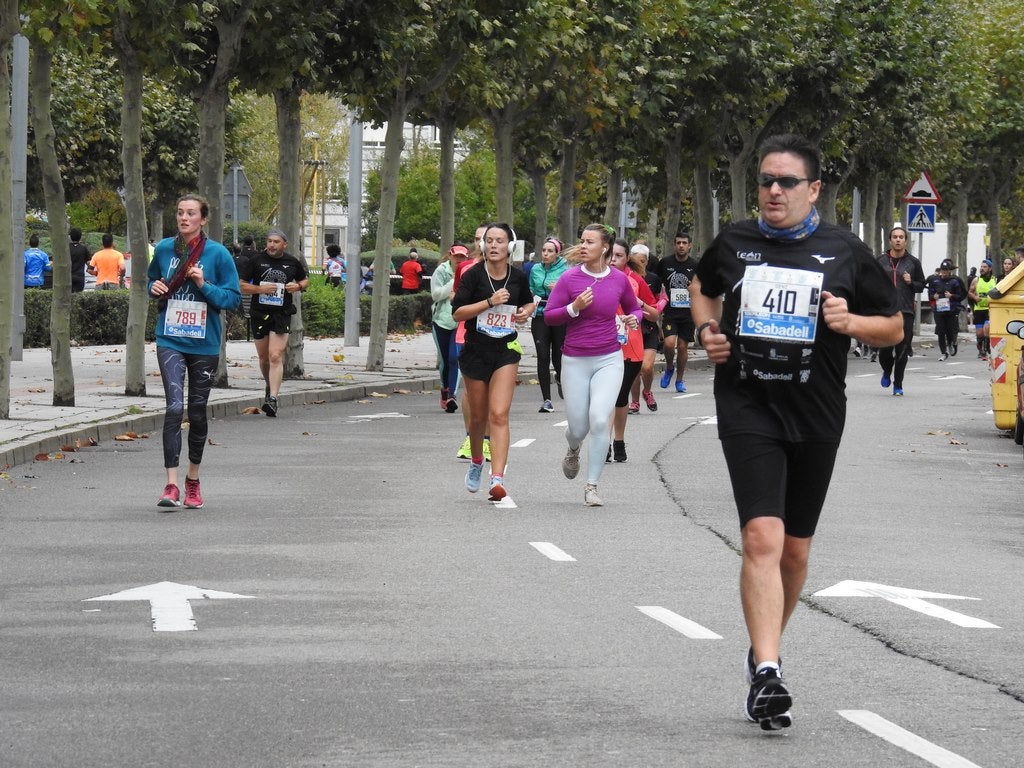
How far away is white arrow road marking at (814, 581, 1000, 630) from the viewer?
342 inches

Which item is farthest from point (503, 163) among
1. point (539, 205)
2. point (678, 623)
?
point (678, 623)

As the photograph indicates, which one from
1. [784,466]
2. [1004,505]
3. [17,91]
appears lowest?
[1004,505]

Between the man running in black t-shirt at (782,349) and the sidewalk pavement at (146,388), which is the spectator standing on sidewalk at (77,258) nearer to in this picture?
the sidewalk pavement at (146,388)

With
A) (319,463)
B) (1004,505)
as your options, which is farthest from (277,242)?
(1004,505)

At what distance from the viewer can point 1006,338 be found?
19422 mm

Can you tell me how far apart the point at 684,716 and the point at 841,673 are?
3.46ft

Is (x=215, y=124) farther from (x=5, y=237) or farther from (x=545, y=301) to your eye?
(x=5, y=237)

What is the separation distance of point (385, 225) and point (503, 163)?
5704 mm

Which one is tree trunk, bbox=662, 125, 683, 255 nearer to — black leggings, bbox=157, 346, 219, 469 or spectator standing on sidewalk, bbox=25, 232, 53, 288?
spectator standing on sidewalk, bbox=25, 232, 53, 288

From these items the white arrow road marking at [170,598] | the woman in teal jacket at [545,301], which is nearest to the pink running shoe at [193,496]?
the white arrow road marking at [170,598]

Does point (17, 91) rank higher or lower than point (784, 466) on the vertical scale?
higher

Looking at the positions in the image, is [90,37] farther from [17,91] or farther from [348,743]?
[348,743]

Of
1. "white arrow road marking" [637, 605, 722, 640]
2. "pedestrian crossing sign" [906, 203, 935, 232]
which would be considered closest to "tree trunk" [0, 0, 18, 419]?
"white arrow road marking" [637, 605, 722, 640]

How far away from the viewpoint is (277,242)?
21422 millimetres
